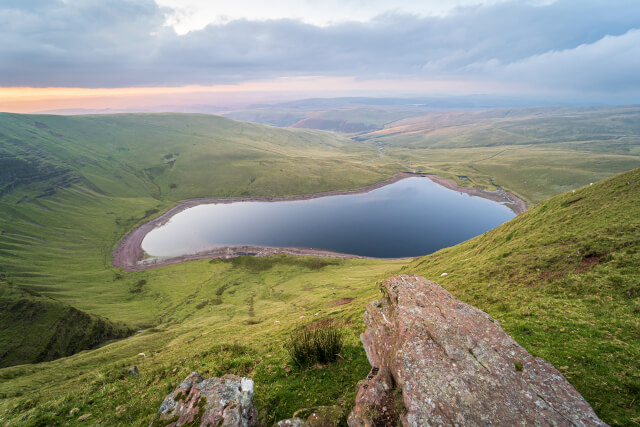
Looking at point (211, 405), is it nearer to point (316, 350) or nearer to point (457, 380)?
point (316, 350)

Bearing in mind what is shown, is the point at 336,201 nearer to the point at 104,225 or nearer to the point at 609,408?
the point at 104,225

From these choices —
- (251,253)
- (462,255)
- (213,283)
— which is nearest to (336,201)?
(251,253)

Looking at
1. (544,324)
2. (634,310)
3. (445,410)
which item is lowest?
(544,324)

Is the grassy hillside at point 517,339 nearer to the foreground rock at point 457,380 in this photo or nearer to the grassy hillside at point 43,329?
the foreground rock at point 457,380

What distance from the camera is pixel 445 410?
910cm

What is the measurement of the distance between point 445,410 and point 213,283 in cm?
9156

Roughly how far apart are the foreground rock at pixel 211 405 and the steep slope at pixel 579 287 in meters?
15.3

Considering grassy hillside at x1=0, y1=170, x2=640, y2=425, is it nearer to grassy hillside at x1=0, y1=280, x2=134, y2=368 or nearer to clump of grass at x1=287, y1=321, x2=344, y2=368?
clump of grass at x1=287, y1=321, x2=344, y2=368

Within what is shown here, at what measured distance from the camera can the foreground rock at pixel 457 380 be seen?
8.80 metres

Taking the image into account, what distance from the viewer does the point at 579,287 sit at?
19.4 meters

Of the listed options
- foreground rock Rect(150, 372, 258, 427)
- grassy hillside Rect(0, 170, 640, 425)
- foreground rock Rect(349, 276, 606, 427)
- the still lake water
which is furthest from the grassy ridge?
the still lake water

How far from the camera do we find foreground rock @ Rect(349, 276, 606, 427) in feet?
28.9

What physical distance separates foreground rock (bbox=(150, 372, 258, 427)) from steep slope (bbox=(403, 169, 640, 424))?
15.3m

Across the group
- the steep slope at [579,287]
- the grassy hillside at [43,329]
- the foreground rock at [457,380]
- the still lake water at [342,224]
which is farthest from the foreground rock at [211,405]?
the still lake water at [342,224]
